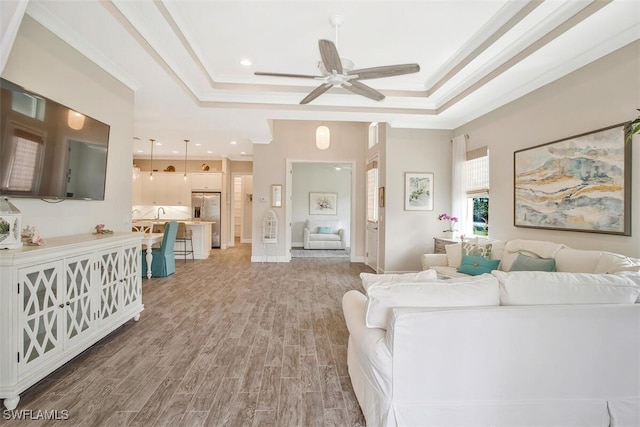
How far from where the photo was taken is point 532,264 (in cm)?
302

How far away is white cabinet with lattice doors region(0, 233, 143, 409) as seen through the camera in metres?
1.82

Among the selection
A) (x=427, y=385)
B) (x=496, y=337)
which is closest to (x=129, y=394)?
(x=427, y=385)

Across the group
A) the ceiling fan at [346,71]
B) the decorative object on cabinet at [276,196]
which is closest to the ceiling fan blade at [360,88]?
the ceiling fan at [346,71]

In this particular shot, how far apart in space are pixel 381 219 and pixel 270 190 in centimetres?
284

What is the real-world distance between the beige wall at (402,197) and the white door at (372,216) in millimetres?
779

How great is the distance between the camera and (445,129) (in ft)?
18.3

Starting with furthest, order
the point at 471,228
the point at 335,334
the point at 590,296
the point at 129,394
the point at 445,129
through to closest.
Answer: the point at 445,129 → the point at 471,228 → the point at 335,334 → the point at 129,394 → the point at 590,296

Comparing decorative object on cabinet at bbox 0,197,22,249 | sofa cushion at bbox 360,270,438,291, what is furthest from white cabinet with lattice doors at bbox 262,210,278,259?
sofa cushion at bbox 360,270,438,291

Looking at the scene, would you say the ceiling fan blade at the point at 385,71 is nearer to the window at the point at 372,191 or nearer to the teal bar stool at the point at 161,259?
the window at the point at 372,191

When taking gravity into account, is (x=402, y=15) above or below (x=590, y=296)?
above

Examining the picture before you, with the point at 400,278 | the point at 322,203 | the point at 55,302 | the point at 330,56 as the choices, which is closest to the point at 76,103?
the point at 55,302

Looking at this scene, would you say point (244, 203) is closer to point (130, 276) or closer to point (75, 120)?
point (130, 276)

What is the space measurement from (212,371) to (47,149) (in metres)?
2.22

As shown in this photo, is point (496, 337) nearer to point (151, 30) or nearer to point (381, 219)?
point (151, 30)
